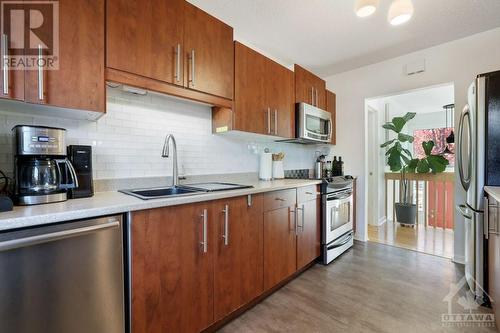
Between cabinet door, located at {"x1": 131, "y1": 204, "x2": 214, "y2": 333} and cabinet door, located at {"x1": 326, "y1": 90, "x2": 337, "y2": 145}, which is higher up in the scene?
cabinet door, located at {"x1": 326, "y1": 90, "x2": 337, "y2": 145}

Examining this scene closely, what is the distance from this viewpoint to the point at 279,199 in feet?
6.76

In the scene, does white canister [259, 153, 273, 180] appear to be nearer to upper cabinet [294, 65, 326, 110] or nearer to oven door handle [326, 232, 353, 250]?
upper cabinet [294, 65, 326, 110]

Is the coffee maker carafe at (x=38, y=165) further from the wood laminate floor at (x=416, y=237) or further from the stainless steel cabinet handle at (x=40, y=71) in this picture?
the wood laminate floor at (x=416, y=237)

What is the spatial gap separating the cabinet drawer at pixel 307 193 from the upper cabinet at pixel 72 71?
1.76 metres

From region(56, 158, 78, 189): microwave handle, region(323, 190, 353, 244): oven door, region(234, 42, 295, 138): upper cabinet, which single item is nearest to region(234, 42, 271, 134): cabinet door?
region(234, 42, 295, 138): upper cabinet

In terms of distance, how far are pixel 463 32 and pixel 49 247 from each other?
3869 millimetres

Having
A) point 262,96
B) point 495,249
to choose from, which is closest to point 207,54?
point 262,96

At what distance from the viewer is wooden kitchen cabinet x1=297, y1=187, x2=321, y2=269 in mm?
2312

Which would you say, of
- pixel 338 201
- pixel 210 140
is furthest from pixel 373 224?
pixel 210 140

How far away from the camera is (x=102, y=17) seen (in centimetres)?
129

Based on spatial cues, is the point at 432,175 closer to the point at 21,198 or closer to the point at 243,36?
the point at 243,36

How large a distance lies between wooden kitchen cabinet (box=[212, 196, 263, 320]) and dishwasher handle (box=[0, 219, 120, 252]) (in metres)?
0.63

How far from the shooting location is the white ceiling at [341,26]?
6.73 feet

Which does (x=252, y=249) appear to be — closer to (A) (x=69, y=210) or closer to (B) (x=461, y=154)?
(A) (x=69, y=210)
